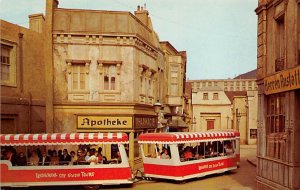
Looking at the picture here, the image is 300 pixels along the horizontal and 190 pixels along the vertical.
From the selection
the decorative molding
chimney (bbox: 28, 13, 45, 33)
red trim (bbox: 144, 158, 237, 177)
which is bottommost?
red trim (bbox: 144, 158, 237, 177)

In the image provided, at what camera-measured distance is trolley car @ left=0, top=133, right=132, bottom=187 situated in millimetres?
15820

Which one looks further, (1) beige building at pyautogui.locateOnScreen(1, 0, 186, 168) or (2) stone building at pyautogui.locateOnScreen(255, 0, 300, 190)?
(1) beige building at pyautogui.locateOnScreen(1, 0, 186, 168)

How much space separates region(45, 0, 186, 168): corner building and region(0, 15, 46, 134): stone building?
2.96 feet

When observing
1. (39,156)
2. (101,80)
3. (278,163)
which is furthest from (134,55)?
(278,163)

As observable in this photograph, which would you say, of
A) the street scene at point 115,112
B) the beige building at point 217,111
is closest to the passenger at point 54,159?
the street scene at point 115,112

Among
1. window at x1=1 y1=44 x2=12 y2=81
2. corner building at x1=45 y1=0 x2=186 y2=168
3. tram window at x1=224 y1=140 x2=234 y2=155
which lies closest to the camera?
window at x1=1 y1=44 x2=12 y2=81

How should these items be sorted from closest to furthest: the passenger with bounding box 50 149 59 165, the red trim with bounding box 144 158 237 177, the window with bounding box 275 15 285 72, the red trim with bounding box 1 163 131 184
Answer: the window with bounding box 275 15 285 72 → the red trim with bounding box 1 163 131 184 → the passenger with bounding box 50 149 59 165 → the red trim with bounding box 144 158 237 177

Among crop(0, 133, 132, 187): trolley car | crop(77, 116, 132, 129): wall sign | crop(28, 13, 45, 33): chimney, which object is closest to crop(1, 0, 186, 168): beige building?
crop(77, 116, 132, 129): wall sign

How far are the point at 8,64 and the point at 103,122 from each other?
625 cm

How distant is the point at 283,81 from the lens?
12.8 m

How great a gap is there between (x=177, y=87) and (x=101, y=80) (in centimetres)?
1151

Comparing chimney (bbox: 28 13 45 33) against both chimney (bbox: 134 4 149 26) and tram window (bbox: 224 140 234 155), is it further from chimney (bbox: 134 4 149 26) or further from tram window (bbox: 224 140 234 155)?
tram window (bbox: 224 140 234 155)

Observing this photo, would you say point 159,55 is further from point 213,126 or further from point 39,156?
point 213,126

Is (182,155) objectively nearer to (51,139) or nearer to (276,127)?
(276,127)
